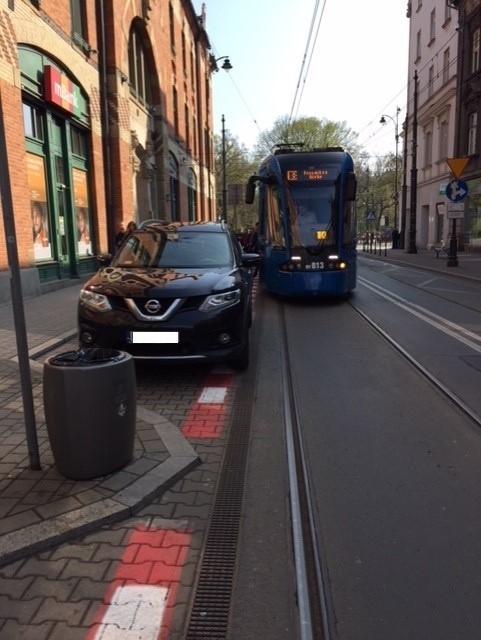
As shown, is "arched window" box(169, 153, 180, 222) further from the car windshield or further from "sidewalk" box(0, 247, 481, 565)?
"sidewalk" box(0, 247, 481, 565)

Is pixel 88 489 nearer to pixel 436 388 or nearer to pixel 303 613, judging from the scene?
pixel 303 613

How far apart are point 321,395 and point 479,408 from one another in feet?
4.95

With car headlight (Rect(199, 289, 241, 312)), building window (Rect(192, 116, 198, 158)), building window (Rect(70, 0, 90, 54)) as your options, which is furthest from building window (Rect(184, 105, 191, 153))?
car headlight (Rect(199, 289, 241, 312))

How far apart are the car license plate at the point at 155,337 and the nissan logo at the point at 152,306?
0.23 metres

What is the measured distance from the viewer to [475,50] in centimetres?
2845

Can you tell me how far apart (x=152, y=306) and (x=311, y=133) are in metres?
61.1

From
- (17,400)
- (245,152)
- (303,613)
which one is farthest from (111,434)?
(245,152)

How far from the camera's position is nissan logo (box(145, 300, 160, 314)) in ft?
18.8

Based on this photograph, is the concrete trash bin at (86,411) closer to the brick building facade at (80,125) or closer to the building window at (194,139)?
the brick building facade at (80,125)

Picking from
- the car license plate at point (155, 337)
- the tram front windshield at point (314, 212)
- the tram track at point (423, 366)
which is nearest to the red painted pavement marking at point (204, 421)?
the car license plate at point (155, 337)

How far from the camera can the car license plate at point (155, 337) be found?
5.71m

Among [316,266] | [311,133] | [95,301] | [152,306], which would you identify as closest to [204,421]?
[152,306]

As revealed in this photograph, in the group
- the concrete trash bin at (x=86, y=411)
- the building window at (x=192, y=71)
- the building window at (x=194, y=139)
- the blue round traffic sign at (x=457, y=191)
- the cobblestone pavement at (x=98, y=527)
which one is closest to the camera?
the cobblestone pavement at (x=98, y=527)

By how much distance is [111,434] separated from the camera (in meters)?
3.69
